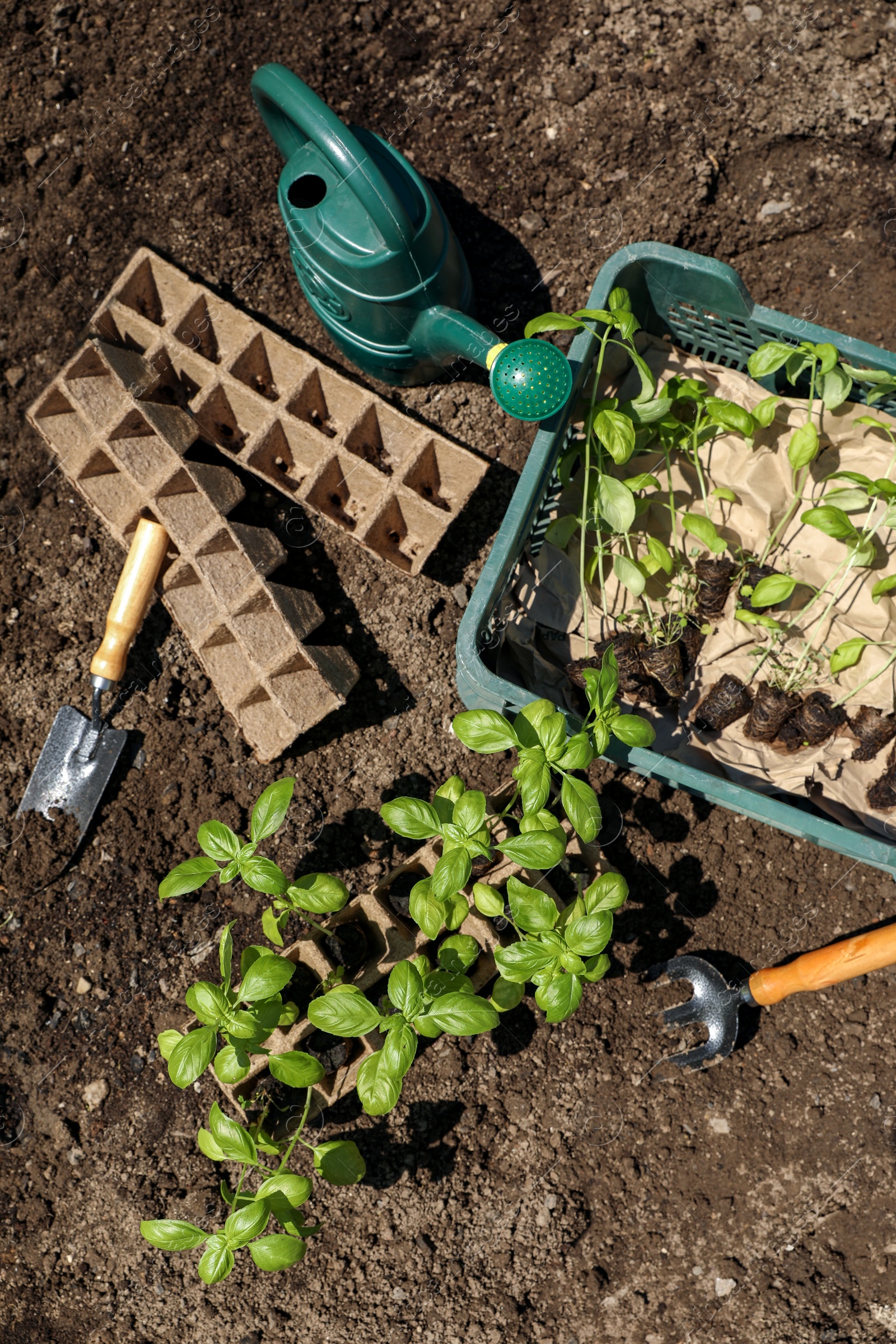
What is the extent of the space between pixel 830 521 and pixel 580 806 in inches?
29.1

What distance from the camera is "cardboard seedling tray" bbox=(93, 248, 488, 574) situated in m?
1.92

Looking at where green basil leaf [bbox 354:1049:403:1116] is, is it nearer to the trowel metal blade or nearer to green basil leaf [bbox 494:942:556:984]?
green basil leaf [bbox 494:942:556:984]

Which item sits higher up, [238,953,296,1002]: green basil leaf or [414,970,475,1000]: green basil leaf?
[238,953,296,1002]: green basil leaf

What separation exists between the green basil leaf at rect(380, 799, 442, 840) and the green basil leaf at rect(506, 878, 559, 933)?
0.57 feet

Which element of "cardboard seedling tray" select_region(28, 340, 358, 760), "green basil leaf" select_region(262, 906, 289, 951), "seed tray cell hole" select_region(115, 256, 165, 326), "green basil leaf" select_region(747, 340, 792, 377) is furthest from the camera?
"seed tray cell hole" select_region(115, 256, 165, 326)

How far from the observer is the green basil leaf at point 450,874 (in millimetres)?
1481

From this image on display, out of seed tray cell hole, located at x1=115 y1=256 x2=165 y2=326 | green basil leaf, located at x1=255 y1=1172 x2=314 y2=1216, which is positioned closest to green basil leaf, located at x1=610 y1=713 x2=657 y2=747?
green basil leaf, located at x1=255 y1=1172 x2=314 y2=1216

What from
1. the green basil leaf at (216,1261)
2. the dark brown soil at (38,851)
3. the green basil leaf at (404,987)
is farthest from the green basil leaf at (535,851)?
the dark brown soil at (38,851)

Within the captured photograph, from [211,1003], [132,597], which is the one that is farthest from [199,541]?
[211,1003]

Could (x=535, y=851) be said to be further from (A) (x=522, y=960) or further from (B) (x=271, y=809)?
(B) (x=271, y=809)

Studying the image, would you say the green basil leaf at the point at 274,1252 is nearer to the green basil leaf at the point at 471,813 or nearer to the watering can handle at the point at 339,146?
the green basil leaf at the point at 471,813

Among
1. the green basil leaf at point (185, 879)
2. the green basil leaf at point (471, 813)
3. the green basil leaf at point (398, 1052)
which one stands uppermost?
the green basil leaf at point (185, 879)

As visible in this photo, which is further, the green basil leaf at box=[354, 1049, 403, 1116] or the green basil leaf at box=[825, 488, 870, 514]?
the green basil leaf at box=[825, 488, 870, 514]

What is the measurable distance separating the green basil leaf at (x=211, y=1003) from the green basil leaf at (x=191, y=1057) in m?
0.04
